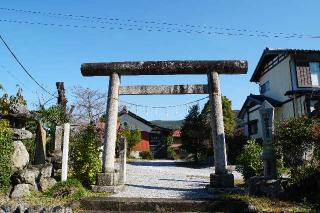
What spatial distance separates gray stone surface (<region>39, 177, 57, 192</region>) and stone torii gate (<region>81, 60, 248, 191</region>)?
1682 millimetres

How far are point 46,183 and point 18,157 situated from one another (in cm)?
128

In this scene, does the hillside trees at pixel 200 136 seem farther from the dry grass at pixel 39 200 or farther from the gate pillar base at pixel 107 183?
the dry grass at pixel 39 200

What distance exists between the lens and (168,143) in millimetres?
43781

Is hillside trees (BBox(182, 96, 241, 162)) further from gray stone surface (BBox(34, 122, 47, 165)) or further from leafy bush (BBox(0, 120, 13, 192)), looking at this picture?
leafy bush (BBox(0, 120, 13, 192))

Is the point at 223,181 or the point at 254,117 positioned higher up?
the point at 254,117

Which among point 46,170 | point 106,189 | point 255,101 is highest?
point 255,101

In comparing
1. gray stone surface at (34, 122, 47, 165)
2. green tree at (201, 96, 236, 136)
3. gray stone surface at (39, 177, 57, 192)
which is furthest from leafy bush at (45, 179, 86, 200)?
green tree at (201, 96, 236, 136)

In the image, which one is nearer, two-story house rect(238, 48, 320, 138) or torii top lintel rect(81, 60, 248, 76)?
torii top lintel rect(81, 60, 248, 76)

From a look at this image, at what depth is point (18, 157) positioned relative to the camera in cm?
1096

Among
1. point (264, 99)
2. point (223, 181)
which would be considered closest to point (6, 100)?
point (223, 181)

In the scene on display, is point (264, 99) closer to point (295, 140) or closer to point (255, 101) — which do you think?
point (255, 101)

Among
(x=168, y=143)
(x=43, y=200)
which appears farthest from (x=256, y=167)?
(x=168, y=143)

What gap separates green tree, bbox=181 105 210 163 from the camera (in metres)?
27.5

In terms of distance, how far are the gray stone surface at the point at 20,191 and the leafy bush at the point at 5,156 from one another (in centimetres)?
27
